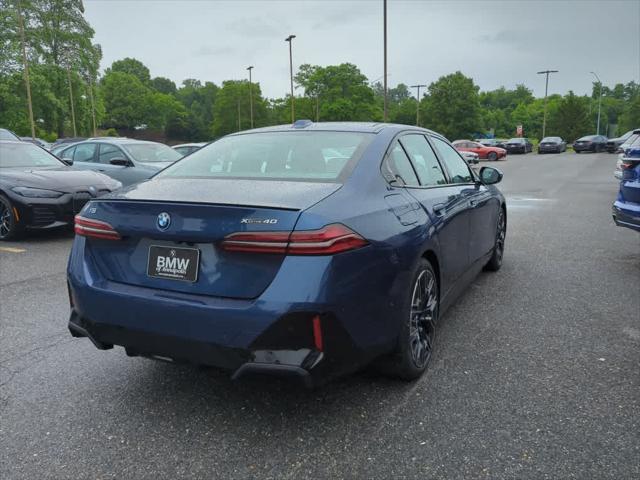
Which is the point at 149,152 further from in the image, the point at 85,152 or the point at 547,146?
the point at 547,146

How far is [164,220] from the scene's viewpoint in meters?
2.58

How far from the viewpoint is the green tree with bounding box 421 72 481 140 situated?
247ft

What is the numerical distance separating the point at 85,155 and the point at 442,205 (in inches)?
400

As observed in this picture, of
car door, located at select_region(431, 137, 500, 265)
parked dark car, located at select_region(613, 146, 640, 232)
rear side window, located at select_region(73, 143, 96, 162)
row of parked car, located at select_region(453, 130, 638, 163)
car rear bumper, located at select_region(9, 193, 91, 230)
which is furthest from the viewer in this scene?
row of parked car, located at select_region(453, 130, 638, 163)

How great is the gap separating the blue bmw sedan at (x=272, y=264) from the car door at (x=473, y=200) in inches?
39.6

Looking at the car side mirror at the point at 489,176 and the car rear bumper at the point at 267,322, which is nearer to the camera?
the car rear bumper at the point at 267,322

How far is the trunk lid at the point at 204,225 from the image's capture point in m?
2.42

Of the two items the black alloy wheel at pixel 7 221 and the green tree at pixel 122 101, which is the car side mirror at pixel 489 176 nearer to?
the black alloy wheel at pixel 7 221

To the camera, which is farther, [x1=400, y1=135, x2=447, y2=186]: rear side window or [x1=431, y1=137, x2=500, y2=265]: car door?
[x1=431, y1=137, x2=500, y2=265]: car door

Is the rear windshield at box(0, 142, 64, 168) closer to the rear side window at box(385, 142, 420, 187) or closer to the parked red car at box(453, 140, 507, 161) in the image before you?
the rear side window at box(385, 142, 420, 187)

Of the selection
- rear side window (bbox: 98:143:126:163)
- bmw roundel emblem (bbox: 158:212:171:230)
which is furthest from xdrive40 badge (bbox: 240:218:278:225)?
rear side window (bbox: 98:143:126:163)

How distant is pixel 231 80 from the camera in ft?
305

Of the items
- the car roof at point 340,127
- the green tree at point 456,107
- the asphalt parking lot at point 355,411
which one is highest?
the green tree at point 456,107

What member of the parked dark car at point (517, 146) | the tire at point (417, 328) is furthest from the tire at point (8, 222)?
the parked dark car at point (517, 146)
